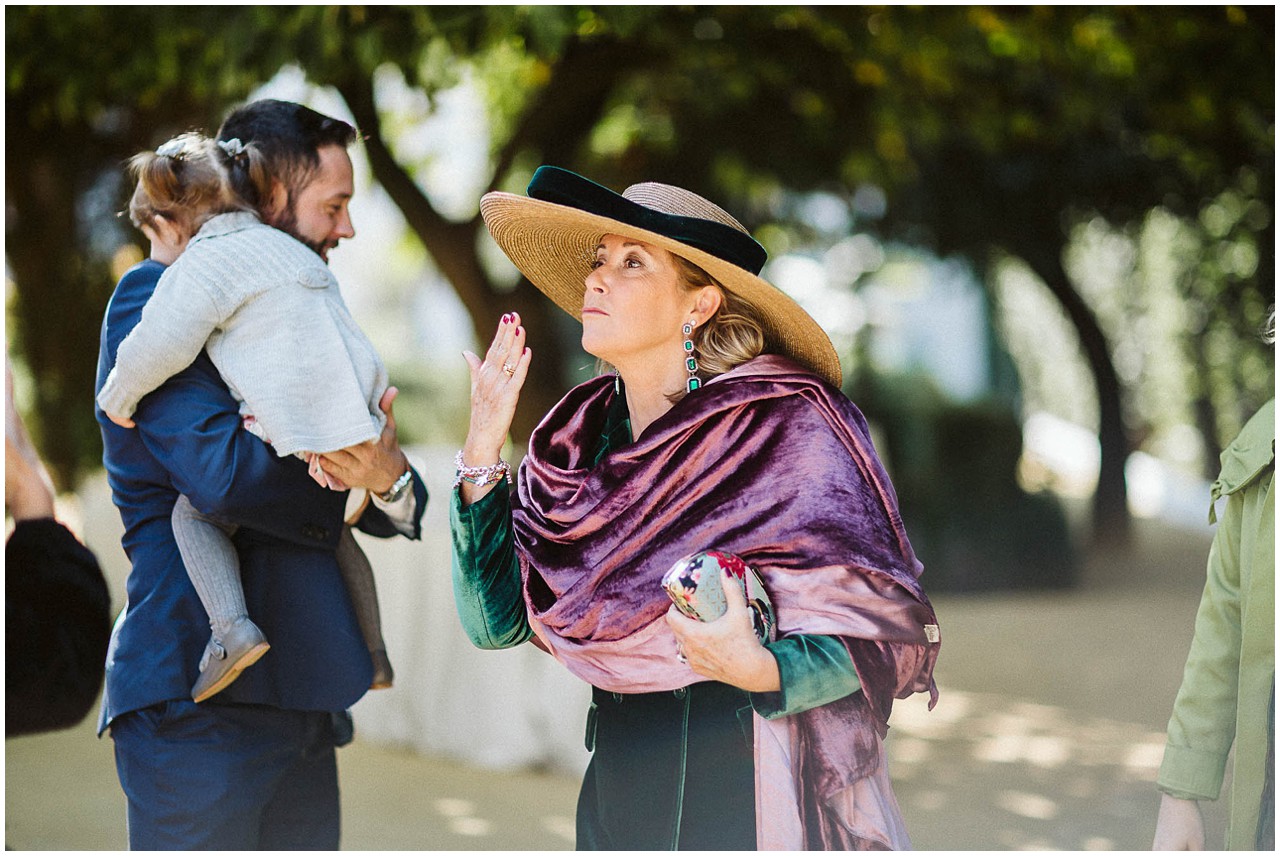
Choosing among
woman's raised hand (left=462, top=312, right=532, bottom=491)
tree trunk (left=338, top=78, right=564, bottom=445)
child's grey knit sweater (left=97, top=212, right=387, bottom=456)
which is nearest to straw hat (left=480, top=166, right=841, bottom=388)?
woman's raised hand (left=462, top=312, right=532, bottom=491)

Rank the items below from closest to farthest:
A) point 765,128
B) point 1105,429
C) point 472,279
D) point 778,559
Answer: point 778,559 < point 472,279 < point 765,128 < point 1105,429

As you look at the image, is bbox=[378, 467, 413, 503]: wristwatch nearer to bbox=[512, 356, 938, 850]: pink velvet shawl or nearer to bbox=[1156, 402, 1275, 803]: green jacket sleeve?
bbox=[512, 356, 938, 850]: pink velvet shawl

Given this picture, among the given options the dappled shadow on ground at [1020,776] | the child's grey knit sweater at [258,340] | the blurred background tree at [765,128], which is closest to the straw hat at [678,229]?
the child's grey knit sweater at [258,340]

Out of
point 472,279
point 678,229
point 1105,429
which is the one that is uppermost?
point 1105,429

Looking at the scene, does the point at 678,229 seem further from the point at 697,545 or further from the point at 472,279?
the point at 472,279

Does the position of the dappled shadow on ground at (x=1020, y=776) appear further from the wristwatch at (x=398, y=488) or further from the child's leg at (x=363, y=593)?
the wristwatch at (x=398, y=488)

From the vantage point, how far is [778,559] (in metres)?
2.10

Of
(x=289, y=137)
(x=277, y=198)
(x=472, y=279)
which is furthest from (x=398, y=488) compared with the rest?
(x=472, y=279)

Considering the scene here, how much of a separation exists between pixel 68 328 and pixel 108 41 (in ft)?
12.7

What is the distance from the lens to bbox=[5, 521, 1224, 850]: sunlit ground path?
4973mm

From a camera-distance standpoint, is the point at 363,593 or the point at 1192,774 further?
the point at 363,593

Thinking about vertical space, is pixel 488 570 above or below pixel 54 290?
below

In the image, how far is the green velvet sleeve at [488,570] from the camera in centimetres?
225

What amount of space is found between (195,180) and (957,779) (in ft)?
14.6
